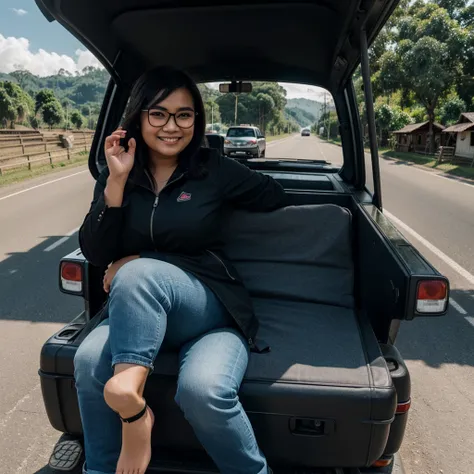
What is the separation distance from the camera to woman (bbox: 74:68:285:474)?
1808 millimetres

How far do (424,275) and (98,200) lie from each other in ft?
5.05

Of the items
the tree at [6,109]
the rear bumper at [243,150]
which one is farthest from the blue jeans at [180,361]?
the tree at [6,109]

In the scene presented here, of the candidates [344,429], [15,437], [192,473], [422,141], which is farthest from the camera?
[422,141]

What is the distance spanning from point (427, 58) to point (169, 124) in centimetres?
3456

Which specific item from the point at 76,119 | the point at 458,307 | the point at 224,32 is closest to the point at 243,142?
the point at 458,307

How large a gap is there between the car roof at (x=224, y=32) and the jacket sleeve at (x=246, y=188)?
3.37 feet

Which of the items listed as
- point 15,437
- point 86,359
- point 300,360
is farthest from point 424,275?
point 15,437

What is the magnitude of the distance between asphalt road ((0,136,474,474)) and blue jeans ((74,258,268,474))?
831 millimetres

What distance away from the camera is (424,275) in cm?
199

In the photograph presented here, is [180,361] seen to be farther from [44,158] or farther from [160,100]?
[44,158]

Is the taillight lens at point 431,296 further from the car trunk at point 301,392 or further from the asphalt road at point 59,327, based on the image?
the asphalt road at point 59,327

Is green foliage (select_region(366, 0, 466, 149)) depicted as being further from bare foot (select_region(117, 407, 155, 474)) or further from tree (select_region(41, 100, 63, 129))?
tree (select_region(41, 100, 63, 129))

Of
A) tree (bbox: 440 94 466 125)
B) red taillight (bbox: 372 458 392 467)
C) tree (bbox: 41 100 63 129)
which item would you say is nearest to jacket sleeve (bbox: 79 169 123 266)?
red taillight (bbox: 372 458 392 467)

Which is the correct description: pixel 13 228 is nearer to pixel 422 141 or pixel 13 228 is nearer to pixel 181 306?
pixel 181 306
